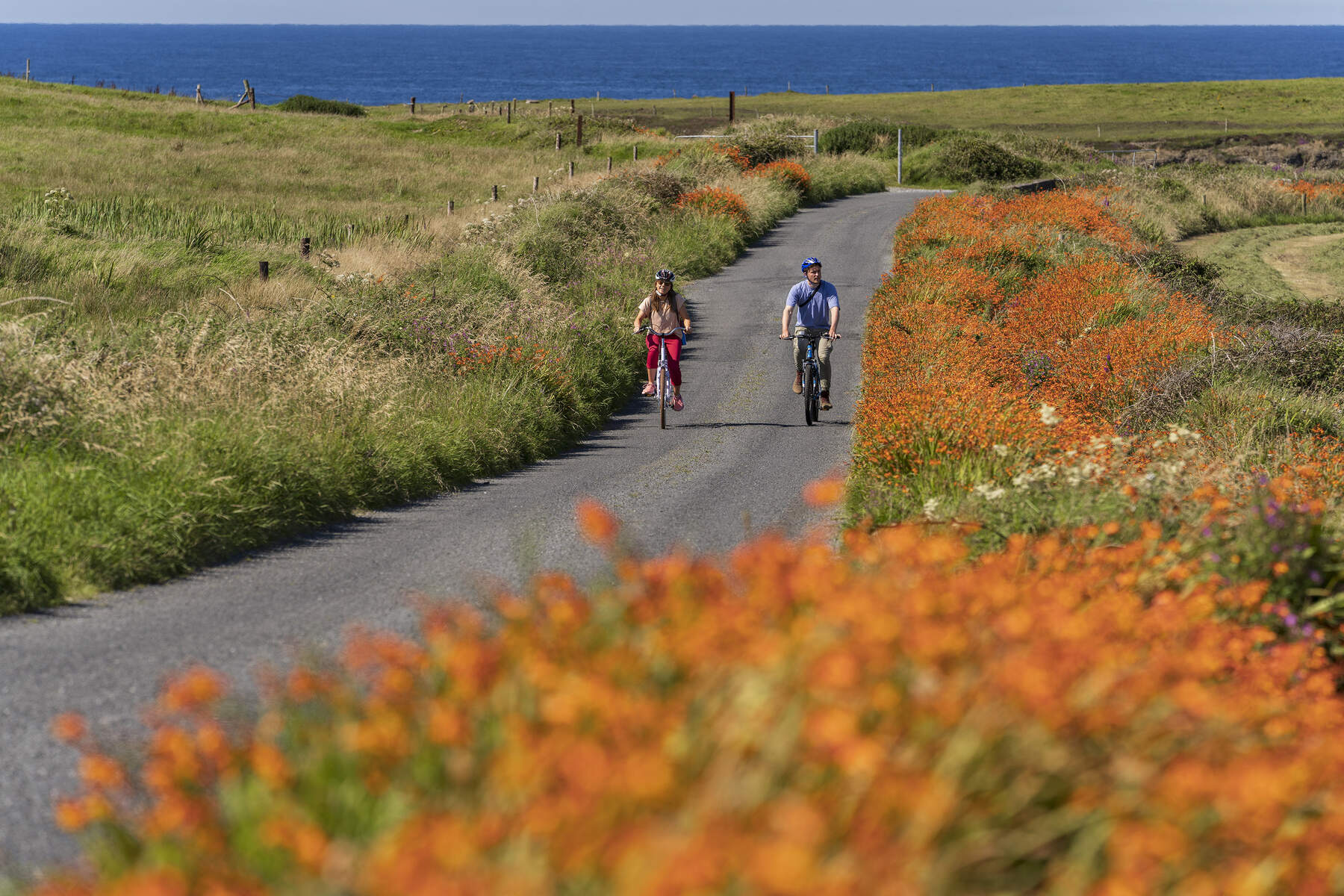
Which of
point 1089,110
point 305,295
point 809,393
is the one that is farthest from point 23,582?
point 1089,110

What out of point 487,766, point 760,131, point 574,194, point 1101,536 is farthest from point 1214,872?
point 760,131

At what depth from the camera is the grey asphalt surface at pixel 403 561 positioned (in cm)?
577

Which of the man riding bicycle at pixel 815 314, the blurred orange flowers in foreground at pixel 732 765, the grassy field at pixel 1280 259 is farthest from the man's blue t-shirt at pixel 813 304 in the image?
the grassy field at pixel 1280 259

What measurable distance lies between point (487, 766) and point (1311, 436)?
41.5 ft

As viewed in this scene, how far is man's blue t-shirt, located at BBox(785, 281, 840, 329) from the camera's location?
15.7m

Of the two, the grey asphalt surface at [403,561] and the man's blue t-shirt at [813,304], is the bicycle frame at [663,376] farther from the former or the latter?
the man's blue t-shirt at [813,304]

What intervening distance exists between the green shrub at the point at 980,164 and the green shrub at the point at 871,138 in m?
4.24

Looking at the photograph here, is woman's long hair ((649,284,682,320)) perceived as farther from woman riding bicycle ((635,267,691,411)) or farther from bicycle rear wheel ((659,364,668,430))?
bicycle rear wheel ((659,364,668,430))

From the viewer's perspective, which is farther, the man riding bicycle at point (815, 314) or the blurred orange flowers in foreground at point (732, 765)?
the man riding bicycle at point (815, 314)

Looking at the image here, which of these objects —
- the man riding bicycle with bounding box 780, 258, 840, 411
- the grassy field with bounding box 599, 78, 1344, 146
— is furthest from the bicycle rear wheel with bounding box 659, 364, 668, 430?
the grassy field with bounding box 599, 78, 1344, 146

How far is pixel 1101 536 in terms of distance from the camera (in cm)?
638

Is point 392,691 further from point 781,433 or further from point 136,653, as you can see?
point 781,433

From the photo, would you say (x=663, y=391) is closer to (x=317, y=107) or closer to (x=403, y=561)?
(x=403, y=561)

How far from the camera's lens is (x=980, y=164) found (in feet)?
171
